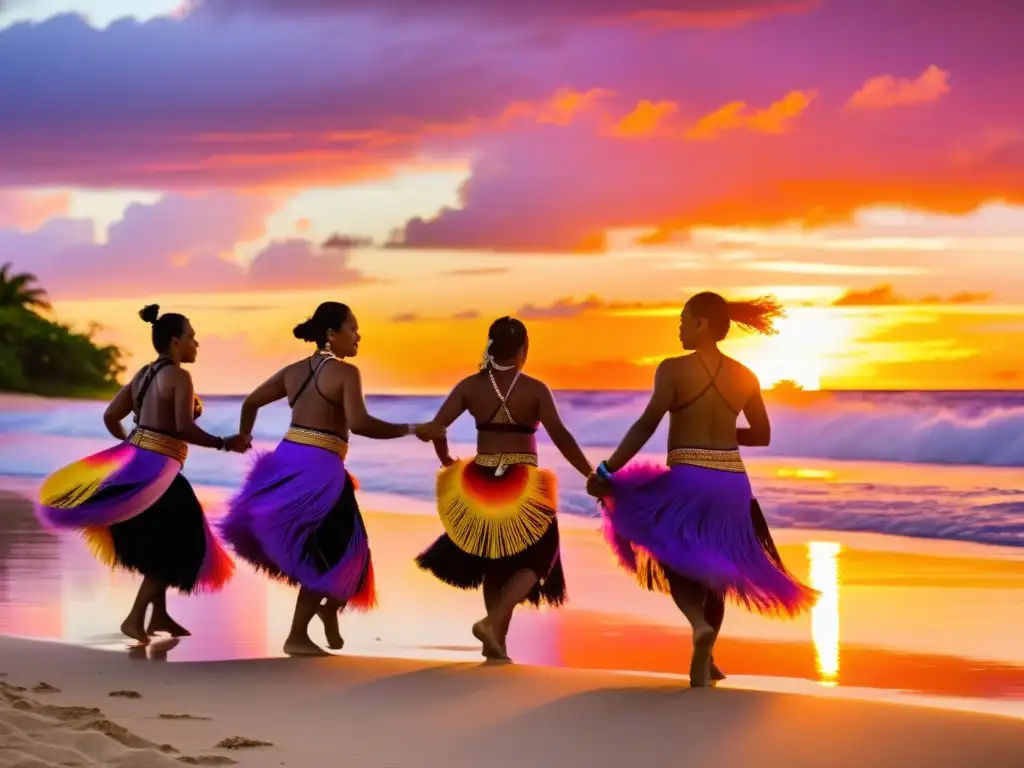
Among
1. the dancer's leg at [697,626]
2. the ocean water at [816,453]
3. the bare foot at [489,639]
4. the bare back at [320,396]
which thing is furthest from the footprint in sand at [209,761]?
the ocean water at [816,453]

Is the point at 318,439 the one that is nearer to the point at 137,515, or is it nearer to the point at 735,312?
the point at 137,515

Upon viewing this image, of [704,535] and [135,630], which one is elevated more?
[704,535]

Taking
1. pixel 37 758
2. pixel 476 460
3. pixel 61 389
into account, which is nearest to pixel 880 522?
pixel 476 460

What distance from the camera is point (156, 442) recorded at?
897cm

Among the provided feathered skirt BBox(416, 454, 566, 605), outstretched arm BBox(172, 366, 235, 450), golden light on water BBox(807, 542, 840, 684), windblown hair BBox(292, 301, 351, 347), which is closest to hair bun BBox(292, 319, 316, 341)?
windblown hair BBox(292, 301, 351, 347)

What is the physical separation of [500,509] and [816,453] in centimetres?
2293

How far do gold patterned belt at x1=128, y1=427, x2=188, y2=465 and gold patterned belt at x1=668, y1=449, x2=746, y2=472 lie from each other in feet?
9.50

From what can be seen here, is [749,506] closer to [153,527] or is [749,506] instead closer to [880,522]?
[153,527]

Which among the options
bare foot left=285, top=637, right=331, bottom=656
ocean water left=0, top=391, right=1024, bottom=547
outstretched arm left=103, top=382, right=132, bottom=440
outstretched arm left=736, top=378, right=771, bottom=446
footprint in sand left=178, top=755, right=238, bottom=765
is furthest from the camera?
ocean water left=0, top=391, right=1024, bottom=547

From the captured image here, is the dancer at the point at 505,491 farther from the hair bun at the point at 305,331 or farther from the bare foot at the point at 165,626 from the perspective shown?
the bare foot at the point at 165,626

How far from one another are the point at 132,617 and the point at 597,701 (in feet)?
9.82

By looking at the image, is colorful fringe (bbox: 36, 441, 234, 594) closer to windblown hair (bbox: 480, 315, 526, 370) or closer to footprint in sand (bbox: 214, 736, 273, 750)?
windblown hair (bbox: 480, 315, 526, 370)

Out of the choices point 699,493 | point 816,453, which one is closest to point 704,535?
point 699,493

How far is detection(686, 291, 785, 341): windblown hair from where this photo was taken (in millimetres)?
7496
